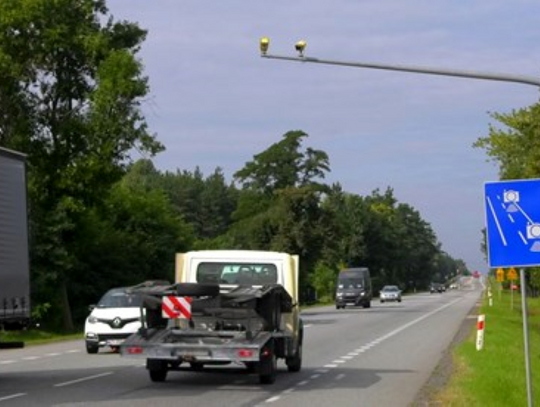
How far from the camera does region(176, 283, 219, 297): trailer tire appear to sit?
18.5 m

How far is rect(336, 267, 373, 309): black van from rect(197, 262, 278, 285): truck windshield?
53536 mm

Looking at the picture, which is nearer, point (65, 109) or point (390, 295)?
point (65, 109)

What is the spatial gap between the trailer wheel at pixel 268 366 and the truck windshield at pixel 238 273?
1.69m

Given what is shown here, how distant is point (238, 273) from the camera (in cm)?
2069

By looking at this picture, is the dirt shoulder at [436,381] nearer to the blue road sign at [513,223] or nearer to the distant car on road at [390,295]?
the blue road sign at [513,223]

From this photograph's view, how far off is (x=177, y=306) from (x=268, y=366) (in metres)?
1.75

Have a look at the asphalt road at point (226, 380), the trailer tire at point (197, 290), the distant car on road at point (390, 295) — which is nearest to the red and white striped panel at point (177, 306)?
the trailer tire at point (197, 290)

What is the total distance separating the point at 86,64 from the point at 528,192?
120ft

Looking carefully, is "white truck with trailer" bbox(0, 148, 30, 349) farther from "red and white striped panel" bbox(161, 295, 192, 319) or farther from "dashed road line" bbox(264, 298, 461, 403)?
"dashed road line" bbox(264, 298, 461, 403)

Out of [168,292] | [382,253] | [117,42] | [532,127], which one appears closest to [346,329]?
[532,127]

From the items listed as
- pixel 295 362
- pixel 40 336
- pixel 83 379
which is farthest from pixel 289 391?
pixel 40 336

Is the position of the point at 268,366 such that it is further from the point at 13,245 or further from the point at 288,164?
the point at 288,164

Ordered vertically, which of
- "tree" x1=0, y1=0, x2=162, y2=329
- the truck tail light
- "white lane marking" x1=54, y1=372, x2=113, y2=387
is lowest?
"white lane marking" x1=54, y1=372, x2=113, y2=387

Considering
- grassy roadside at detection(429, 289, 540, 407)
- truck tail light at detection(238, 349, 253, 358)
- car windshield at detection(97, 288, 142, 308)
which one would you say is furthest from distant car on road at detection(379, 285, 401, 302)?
truck tail light at detection(238, 349, 253, 358)
